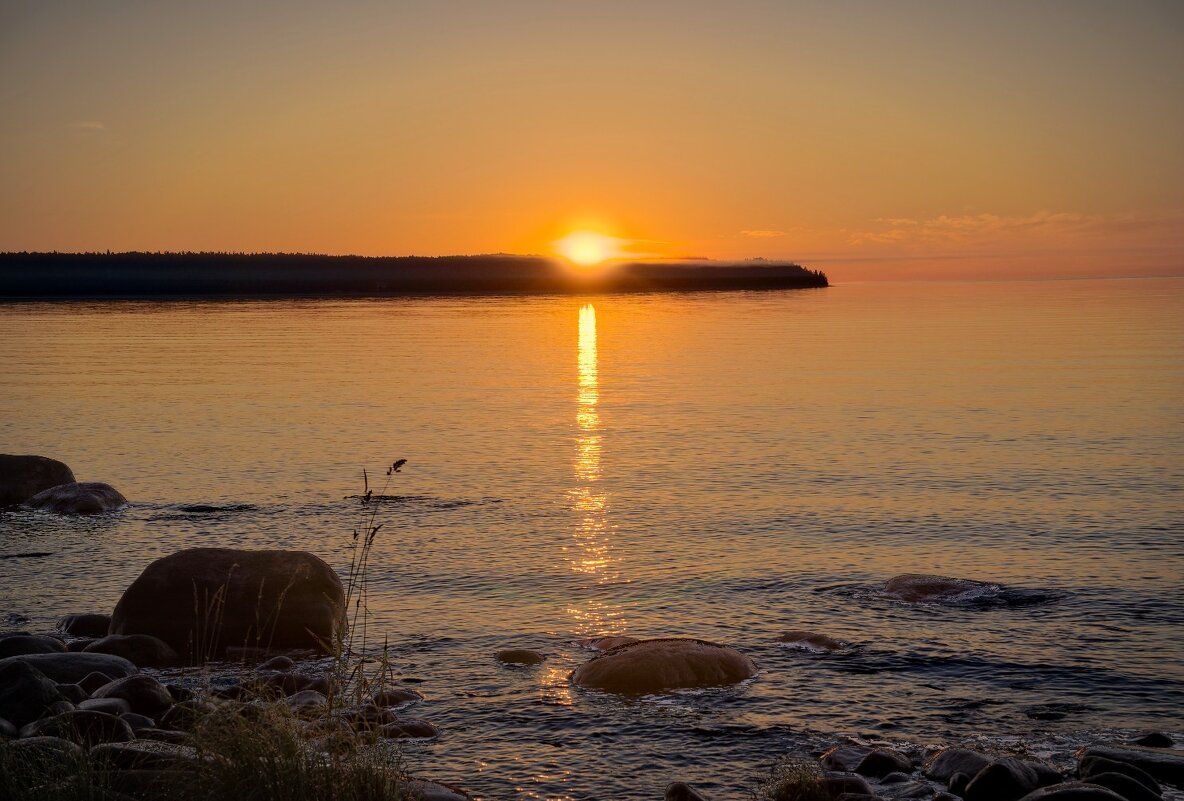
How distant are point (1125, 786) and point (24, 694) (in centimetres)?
995

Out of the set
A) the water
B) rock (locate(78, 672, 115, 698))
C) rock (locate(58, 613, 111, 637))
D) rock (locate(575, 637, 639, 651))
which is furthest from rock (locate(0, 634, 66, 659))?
rock (locate(575, 637, 639, 651))

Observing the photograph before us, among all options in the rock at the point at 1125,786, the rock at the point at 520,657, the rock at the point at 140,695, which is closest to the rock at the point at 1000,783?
the rock at the point at 1125,786

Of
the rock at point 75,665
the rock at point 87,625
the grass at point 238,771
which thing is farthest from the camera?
the rock at point 87,625

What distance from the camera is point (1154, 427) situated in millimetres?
33375

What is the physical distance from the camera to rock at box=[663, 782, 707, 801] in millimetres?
10188

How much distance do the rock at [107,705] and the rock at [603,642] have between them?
18.3ft

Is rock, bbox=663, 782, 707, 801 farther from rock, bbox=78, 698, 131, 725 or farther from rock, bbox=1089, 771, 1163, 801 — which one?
rock, bbox=78, 698, 131, 725

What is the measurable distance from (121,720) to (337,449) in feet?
66.7

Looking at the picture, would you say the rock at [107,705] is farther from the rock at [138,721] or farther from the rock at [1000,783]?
the rock at [1000,783]

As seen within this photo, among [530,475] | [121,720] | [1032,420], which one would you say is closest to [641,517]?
[530,475]

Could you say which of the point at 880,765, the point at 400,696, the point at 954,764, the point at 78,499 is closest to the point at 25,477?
the point at 78,499

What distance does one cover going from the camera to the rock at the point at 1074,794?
9312mm

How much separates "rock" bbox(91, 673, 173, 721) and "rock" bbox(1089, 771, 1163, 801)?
865 centimetres

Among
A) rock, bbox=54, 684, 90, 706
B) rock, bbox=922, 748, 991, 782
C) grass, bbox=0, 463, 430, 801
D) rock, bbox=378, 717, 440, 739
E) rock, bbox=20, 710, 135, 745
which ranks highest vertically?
grass, bbox=0, 463, 430, 801
